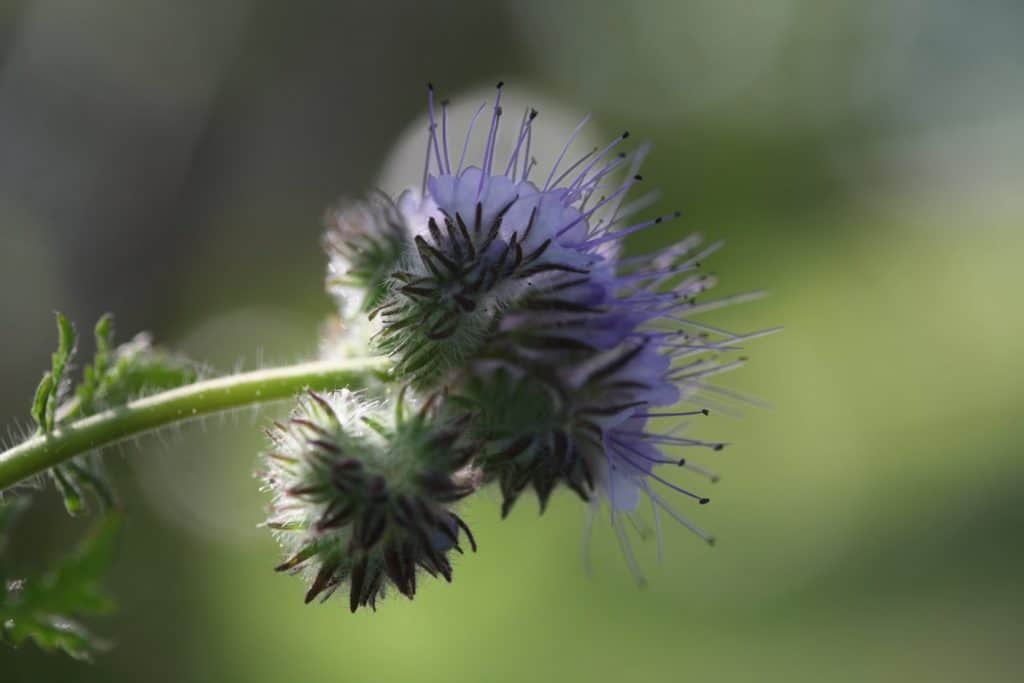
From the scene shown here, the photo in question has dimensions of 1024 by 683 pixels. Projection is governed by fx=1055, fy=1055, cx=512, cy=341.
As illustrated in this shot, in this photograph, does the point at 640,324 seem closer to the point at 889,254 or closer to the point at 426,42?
the point at 889,254

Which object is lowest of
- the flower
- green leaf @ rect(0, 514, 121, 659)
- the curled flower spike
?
green leaf @ rect(0, 514, 121, 659)

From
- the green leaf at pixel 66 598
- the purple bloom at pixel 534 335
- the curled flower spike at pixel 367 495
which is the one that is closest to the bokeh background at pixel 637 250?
the purple bloom at pixel 534 335

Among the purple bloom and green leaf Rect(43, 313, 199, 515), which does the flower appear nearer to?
the purple bloom

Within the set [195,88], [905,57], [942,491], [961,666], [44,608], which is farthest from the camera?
[905,57]

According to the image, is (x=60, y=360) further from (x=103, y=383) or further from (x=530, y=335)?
(x=530, y=335)

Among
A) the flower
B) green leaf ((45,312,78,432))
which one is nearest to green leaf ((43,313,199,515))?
green leaf ((45,312,78,432))

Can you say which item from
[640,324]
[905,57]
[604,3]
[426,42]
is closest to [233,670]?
[640,324]

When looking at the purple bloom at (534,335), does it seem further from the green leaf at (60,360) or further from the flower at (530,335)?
the green leaf at (60,360)
